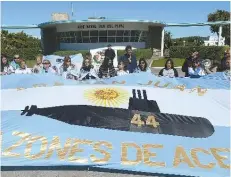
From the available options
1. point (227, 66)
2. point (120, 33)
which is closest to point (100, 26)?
point (120, 33)

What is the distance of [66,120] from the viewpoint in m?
4.83

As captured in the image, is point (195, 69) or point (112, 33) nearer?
point (195, 69)

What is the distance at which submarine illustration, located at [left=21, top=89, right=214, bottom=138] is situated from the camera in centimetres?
468

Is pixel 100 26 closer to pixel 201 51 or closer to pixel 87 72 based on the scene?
pixel 201 51

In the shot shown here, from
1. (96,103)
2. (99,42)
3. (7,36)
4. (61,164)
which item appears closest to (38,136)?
(61,164)

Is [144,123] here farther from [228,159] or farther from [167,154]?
[228,159]

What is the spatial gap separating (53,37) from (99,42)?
5695mm

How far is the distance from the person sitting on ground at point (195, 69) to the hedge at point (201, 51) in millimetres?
21678

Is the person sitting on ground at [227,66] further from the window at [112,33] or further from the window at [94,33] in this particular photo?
the window at [94,33]

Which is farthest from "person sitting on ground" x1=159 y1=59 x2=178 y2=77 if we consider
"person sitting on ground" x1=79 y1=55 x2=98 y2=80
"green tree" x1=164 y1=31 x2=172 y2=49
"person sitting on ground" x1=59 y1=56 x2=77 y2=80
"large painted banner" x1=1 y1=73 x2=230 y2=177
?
"green tree" x1=164 y1=31 x2=172 y2=49

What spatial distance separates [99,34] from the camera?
35281mm

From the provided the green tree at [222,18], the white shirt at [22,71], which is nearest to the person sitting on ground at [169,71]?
the white shirt at [22,71]

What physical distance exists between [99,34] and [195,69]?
28.7 meters

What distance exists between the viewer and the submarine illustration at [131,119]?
468 centimetres
